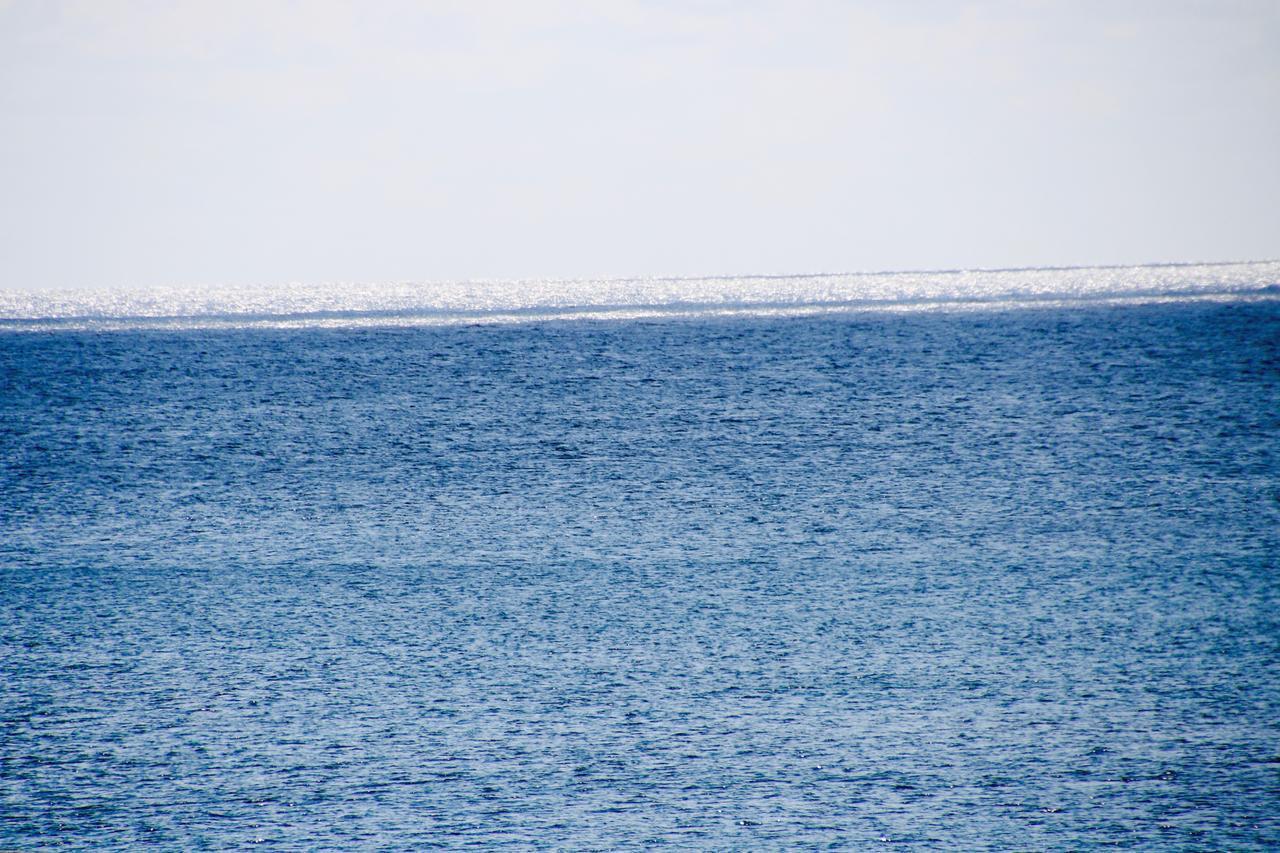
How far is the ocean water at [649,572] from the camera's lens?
35.1 inches

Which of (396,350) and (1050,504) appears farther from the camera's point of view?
(396,350)

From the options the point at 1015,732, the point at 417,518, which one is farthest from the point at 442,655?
the point at 1015,732

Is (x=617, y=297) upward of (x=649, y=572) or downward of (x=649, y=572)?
upward

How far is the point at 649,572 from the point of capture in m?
1.09

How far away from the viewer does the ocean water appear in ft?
2.93

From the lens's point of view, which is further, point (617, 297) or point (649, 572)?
point (617, 297)

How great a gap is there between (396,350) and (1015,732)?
0.78m

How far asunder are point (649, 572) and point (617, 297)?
507 mm

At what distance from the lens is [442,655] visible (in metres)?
1.01

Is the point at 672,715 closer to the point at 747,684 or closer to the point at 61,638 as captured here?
the point at 747,684

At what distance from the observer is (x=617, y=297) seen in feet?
4.86

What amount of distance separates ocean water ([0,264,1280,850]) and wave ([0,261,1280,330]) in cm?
1

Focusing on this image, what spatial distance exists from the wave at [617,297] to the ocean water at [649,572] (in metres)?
0.01

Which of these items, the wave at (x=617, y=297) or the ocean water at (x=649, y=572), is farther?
the wave at (x=617, y=297)
